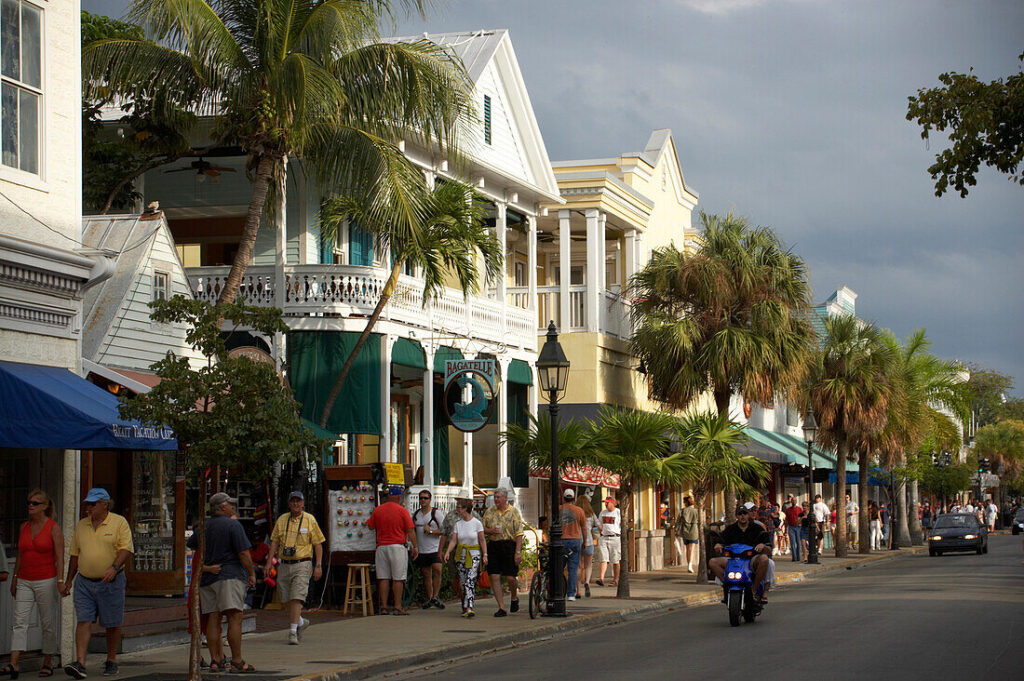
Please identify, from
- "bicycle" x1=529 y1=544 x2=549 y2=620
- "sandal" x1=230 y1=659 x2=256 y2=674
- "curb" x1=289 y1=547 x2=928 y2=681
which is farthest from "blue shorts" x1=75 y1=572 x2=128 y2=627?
"bicycle" x1=529 y1=544 x2=549 y2=620

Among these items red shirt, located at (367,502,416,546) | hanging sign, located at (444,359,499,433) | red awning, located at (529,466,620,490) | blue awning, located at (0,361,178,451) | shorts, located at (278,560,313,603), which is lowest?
shorts, located at (278,560,313,603)

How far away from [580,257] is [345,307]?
1597 centimetres

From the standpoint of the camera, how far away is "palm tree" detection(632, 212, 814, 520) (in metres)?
31.0

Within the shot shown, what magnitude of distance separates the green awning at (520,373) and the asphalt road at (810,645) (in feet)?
26.8

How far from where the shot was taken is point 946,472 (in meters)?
67.1

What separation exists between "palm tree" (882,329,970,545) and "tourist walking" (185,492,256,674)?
31.8m

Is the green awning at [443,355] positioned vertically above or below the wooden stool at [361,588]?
above

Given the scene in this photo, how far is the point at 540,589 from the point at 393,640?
3.87m

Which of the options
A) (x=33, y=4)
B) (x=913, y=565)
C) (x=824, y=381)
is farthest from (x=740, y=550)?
(x=824, y=381)

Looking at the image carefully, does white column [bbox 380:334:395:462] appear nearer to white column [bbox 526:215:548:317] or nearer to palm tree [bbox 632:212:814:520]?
white column [bbox 526:215:548:317]

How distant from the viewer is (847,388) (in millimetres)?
40469

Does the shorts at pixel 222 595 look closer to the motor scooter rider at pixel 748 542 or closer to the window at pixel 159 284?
the window at pixel 159 284

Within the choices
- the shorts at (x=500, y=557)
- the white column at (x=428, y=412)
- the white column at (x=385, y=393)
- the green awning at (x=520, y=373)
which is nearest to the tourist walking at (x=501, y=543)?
the shorts at (x=500, y=557)

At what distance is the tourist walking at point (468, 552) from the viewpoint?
19.4m
